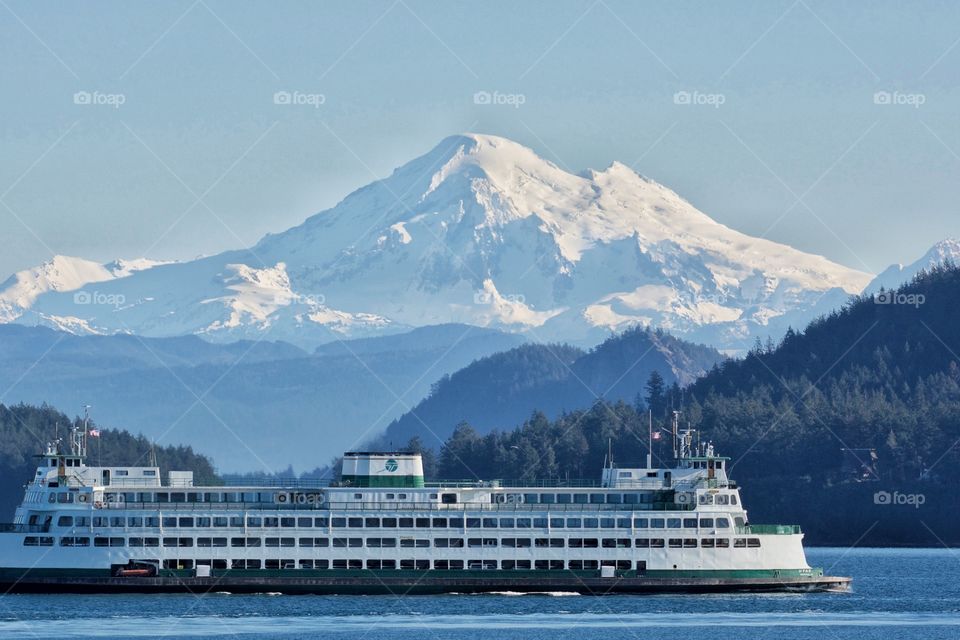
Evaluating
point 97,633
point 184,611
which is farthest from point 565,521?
point 97,633

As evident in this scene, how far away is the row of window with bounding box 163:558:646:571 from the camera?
123250 millimetres

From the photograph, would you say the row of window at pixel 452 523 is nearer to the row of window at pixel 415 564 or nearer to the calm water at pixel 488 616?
the row of window at pixel 415 564

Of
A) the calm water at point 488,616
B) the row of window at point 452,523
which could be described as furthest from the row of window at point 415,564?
the calm water at point 488,616

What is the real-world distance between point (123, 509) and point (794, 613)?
119 feet

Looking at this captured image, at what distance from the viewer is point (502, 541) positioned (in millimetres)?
124125

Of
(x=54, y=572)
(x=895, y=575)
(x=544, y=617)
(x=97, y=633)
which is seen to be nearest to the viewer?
(x=97, y=633)

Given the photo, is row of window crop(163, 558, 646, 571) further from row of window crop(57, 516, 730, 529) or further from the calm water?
the calm water

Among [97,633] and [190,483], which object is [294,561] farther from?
[97,633]

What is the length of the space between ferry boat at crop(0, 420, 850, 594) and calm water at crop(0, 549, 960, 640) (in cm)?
168

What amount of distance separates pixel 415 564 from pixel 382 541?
2.16 m

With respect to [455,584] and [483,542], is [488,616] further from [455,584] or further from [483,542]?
[483,542]

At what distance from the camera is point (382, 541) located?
124062mm

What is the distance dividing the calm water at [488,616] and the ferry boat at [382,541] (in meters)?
1.68

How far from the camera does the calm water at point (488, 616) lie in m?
105
